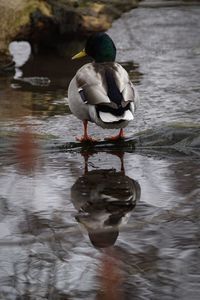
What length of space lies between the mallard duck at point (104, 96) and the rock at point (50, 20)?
344 cm

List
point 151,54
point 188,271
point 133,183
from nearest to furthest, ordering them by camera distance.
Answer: point 188,271
point 133,183
point 151,54

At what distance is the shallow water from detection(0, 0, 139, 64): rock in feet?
4.25

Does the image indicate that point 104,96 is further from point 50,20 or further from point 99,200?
point 50,20

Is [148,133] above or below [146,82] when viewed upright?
above

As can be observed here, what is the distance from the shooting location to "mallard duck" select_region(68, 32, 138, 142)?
5289 millimetres

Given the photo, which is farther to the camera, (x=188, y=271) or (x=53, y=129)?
(x=53, y=129)

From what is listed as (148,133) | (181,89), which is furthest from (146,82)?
(148,133)

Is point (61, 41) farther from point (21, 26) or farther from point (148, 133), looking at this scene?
point (148, 133)

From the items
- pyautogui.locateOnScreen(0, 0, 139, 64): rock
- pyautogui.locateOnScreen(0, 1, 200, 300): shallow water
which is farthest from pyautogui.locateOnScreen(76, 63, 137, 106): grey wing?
pyautogui.locateOnScreen(0, 0, 139, 64): rock

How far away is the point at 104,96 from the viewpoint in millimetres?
5363

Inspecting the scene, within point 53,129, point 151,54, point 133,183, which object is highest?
point 133,183

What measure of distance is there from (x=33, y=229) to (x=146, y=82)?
15.0ft

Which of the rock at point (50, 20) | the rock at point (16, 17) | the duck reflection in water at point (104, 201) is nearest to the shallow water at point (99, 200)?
the duck reflection in water at point (104, 201)

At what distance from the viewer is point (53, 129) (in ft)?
20.8
